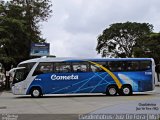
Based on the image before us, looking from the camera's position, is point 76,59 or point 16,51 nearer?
point 76,59

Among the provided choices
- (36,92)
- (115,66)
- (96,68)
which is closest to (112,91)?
(115,66)

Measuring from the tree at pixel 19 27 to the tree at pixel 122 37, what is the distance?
29026mm

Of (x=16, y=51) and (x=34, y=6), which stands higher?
(x=34, y=6)

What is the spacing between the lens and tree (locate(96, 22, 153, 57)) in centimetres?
8150

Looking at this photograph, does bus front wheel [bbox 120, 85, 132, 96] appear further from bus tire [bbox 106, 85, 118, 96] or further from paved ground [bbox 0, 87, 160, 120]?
paved ground [bbox 0, 87, 160, 120]

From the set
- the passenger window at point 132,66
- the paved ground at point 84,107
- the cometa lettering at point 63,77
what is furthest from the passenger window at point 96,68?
the paved ground at point 84,107

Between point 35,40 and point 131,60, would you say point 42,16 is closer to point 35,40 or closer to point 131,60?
point 35,40

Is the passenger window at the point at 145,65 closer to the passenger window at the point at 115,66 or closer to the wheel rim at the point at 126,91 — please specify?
the passenger window at the point at 115,66

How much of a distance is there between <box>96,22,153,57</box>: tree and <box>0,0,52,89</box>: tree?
29.0m

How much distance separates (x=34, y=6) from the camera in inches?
2201

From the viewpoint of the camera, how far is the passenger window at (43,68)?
95.6ft

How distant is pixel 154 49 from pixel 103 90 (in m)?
38.1

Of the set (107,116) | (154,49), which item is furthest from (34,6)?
(107,116)

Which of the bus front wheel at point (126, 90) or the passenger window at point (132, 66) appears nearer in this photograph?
the passenger window at point (132, 66)
